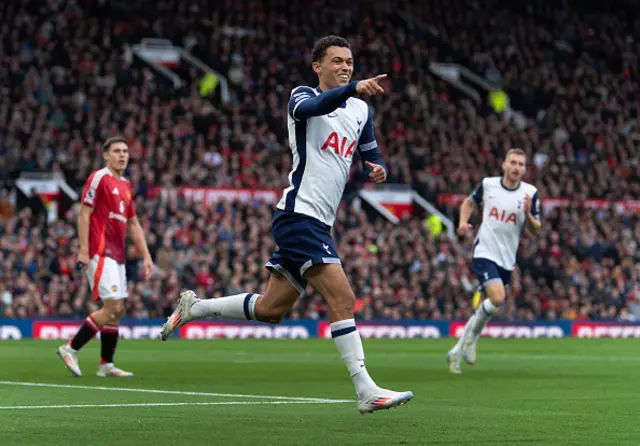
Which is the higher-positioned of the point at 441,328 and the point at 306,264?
the point at 306,264

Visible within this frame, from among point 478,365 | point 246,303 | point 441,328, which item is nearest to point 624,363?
point 478,365

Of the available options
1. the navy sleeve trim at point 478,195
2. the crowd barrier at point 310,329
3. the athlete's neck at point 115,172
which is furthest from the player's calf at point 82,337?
the crowd barrier at point 310,329

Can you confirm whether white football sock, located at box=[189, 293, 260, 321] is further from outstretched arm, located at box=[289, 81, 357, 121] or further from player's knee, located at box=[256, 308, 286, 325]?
outstretched arm, located at box=[289, 81, 357, 121]

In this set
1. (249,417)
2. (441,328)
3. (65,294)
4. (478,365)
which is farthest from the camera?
(441,328)

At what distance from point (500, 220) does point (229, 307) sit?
7.36m

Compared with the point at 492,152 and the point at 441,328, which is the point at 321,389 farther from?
the point at 492,152

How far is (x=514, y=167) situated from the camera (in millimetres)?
15969

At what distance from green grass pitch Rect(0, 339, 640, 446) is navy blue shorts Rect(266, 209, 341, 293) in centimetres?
109

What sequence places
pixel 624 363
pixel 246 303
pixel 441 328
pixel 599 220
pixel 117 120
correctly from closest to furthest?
pixel 246 303 → pixel 624 363 → pixel 441 328 → pixel 117 120 → pixel 599 220

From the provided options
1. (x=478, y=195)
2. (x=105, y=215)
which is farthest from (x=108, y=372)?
(x=478, y=195)

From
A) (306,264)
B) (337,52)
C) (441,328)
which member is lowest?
(441,328)

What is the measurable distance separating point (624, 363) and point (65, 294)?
44.3 feet

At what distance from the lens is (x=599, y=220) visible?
3638 centimetres

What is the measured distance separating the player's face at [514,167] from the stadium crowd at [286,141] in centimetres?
1364
